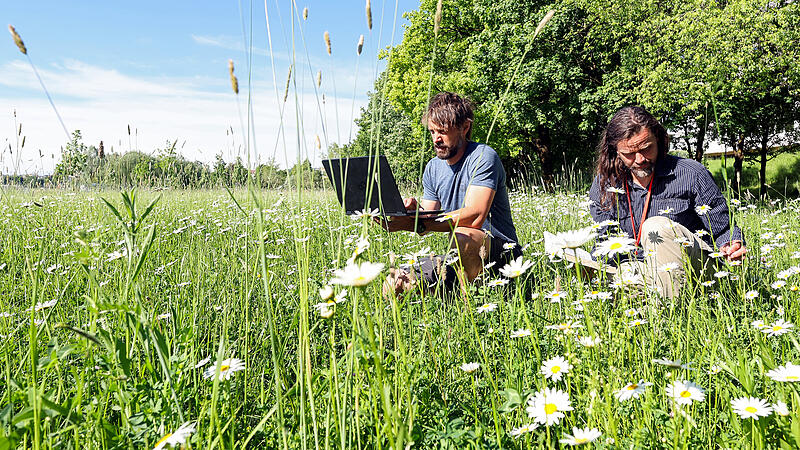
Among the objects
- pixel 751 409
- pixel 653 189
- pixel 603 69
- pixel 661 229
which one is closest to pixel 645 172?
pixel 653 189

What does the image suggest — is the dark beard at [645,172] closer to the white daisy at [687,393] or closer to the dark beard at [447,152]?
the dark beard at [447,152]

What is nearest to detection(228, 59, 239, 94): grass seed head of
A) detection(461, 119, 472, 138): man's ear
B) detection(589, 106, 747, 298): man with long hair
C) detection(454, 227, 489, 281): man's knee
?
detection(454, 227, 489, 281): man's knee

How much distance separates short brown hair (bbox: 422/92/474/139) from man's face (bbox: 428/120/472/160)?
28mm

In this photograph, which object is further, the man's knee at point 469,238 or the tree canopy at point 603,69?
the tree canopy at point 603,69

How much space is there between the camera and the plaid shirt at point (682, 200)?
2844 mm

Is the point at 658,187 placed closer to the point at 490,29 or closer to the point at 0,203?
the point at 0,203

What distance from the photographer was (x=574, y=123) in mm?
18391

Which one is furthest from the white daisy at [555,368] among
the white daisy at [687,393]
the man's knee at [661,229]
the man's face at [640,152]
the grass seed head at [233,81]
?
the man's face at [640,152]

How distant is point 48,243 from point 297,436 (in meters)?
3.59

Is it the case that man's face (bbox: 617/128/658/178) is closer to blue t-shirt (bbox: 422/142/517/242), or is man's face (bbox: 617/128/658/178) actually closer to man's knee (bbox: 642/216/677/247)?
man's knee (bbox: 642/216/677/247)

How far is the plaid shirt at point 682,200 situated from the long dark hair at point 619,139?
58 millimetres

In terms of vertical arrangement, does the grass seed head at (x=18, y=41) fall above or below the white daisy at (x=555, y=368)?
above

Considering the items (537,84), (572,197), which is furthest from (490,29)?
(572,197)

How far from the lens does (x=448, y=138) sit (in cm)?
331
